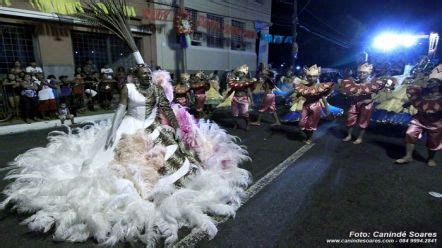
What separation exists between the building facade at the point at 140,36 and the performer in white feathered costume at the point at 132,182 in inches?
124

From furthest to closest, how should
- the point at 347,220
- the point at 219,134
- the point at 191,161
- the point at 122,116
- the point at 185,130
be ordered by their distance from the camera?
the point at 219,134
the point at 185,130
the point at 191,161
the point at 122,116
the point at 347,220

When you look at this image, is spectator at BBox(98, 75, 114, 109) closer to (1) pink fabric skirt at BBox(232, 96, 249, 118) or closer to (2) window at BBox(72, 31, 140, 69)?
(2) window at BBox(72, 31, 140, 69)

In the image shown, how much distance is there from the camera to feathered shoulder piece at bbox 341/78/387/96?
6.88 meters

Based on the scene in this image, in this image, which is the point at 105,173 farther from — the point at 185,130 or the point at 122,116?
the point at 185,130

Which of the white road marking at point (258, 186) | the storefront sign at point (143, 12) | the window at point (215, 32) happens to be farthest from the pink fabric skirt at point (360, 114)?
the window at point (215, 32)

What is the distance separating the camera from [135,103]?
3.97 m

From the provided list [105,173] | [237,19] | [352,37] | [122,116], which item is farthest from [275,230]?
[352,37]

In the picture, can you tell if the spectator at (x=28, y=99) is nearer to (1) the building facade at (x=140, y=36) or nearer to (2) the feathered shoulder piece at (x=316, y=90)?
(1) the building facade at (x=140, y=36)

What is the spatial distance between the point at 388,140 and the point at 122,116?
21.2 ft

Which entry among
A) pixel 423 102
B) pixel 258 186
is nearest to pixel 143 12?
pixel 258 186

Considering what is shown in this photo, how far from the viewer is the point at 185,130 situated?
16.0 ft

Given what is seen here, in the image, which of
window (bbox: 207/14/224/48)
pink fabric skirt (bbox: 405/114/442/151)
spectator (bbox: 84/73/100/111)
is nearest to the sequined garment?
pink fabric skirt (bbox: 405/114/442/151)

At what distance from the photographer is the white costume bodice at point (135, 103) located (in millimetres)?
3959

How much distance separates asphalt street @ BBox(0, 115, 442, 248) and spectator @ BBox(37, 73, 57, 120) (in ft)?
9.28
